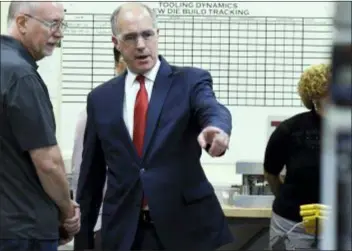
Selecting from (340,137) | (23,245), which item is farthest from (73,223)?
(340,137)

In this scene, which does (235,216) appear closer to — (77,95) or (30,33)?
(77,95)

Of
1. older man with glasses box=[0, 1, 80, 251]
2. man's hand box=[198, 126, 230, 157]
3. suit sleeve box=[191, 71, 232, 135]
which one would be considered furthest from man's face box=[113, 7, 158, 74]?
man's hand box=[198, 126, 230, 157]

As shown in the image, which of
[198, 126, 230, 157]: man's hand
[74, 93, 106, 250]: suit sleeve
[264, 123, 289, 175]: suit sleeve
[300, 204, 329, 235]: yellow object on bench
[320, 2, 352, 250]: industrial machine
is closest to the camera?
[320, 2, 352, 250]: industrial machine

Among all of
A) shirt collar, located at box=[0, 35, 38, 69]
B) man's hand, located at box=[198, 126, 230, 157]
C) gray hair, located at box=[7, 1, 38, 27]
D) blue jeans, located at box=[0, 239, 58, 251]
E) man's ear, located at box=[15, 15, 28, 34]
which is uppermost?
gray hair, located at box=[7, 1, 38, 27]

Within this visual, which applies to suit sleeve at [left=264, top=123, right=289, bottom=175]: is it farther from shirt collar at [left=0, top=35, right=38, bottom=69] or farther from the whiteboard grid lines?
shirt collar at [left=0, top=35, right=38, bottom=69]

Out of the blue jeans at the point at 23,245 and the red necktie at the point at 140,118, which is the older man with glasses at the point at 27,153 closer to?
the blue jeans at the point at 23,245

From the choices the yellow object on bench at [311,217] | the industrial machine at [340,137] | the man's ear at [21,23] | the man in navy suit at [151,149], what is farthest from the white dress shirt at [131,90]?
the industrial machine at [340,137]

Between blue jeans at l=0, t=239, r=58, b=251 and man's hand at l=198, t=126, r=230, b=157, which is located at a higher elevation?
man's hand at l=198, t=126, r=230, b=157

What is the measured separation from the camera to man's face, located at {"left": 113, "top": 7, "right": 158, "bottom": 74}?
2.86 metres

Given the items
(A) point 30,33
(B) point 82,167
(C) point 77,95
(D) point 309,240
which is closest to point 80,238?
(B) point 82,167

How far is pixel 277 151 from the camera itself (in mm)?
3777

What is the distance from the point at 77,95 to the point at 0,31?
21.9 inches

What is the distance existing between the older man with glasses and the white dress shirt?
36 cm

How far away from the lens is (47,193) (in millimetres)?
2568
